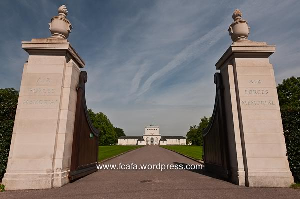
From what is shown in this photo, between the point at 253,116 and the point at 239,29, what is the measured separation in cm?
364

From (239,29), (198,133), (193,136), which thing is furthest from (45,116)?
(193,136)

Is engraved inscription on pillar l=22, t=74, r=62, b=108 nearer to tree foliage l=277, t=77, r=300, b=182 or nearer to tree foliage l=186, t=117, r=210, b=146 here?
tree foliage l=277, t=77, r=300, b=182

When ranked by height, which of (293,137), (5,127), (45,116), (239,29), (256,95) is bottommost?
(293,137)

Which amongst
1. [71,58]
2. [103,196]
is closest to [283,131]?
[103,196]

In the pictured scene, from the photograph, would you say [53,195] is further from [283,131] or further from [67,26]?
[283,131]

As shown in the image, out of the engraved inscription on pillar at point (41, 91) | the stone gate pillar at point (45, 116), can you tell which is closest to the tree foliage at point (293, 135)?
the stone gate pillar at point (45, 116)

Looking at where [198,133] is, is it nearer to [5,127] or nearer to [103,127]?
[103,127]

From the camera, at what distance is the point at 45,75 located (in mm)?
7418

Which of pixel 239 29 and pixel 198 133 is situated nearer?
pixel 239 29

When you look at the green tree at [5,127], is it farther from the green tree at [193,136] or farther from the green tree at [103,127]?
the green tree at [193,136]

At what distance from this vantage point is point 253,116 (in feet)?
23.2

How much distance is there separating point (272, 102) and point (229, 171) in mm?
3066

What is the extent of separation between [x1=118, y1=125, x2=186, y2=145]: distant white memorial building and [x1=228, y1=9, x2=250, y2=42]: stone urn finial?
469ft

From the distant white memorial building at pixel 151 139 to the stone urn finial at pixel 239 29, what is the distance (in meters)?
143
